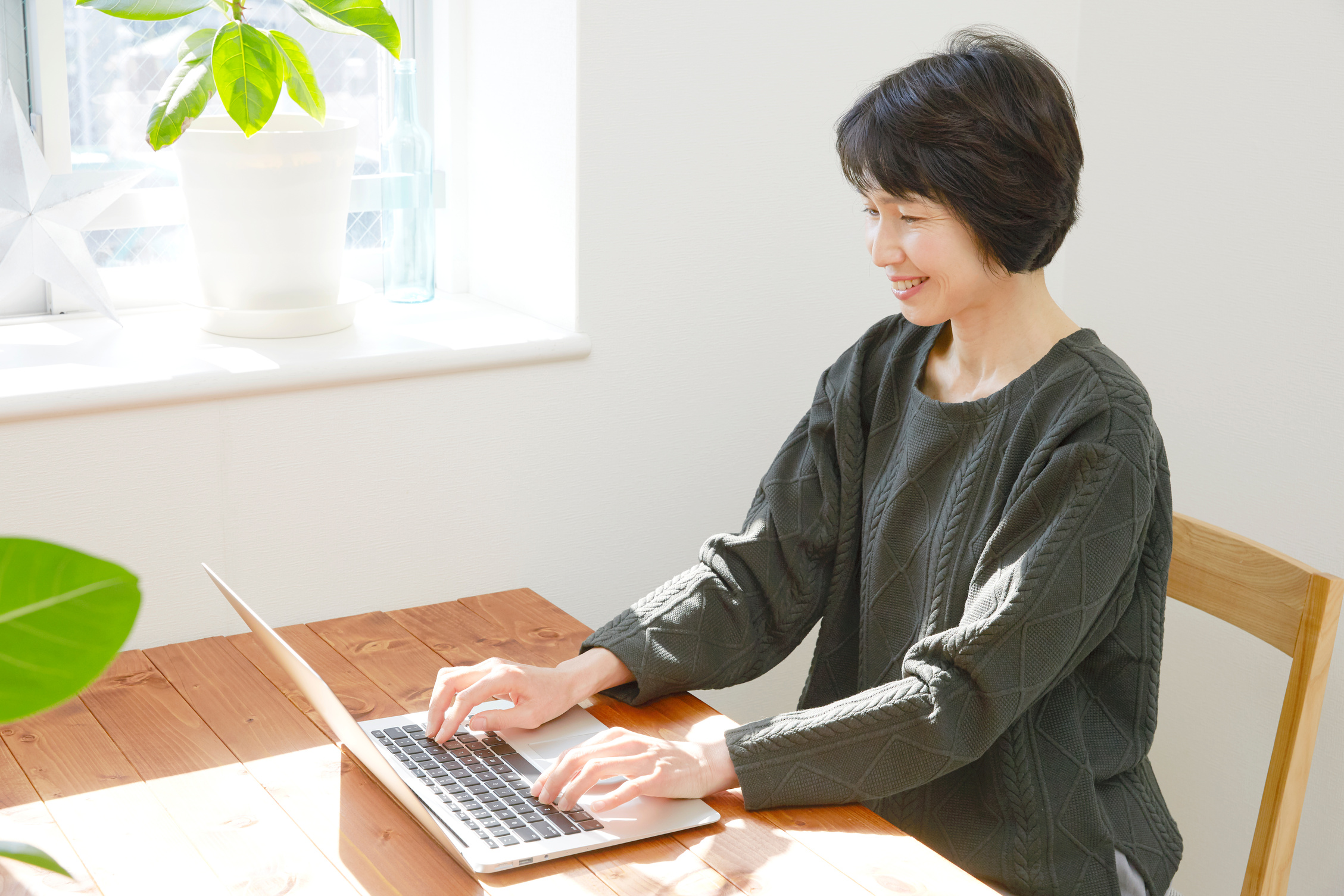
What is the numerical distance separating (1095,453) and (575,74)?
77cm

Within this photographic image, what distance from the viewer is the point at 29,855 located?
34 cm

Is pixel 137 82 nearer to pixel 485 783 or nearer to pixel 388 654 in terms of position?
pixel 388 654

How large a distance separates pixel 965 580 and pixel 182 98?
950mm

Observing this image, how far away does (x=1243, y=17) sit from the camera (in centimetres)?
166

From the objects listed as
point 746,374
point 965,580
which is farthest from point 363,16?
point 965,580

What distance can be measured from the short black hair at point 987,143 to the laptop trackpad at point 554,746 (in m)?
0.54

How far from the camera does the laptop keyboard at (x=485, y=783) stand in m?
0.99

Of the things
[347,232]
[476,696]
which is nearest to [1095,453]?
[476,696]

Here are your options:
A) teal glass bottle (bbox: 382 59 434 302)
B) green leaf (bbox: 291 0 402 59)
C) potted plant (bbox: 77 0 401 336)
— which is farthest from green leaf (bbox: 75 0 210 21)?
teal glass bottle (bbox: 382 59 434 302)

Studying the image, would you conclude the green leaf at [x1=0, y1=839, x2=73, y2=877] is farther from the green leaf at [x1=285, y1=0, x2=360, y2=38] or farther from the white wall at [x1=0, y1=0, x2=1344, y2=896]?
the green leaf at [x1=285, y1=0, x2=360, y2=38]

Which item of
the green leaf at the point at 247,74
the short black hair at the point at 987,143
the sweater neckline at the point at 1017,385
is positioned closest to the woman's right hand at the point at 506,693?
the sweater neckline at the point at 1017,385

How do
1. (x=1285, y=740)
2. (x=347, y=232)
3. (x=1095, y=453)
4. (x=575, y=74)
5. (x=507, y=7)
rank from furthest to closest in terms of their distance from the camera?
(x=347, y=232)
(x=507, y=7)
(x=575, y=74)
(x=1285, y=740)
(x=1095, y=453)

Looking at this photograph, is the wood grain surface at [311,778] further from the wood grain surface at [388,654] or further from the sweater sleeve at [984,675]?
the sweater sleeve at [984,675]

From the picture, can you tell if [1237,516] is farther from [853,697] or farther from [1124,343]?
[853,697]
